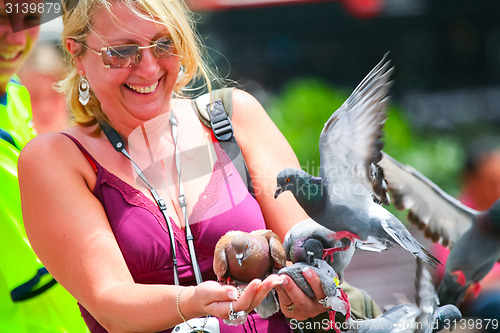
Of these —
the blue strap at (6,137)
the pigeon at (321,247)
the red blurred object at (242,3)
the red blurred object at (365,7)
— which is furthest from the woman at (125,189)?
the red blurred object at (365,7)

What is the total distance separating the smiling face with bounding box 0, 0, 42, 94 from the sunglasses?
59 centimetres

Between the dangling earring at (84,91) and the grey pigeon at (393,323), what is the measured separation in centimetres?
105

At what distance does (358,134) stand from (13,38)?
1.39 metres

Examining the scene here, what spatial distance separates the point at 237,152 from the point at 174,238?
341mm

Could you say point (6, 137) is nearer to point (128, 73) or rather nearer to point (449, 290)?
point (128, 73)

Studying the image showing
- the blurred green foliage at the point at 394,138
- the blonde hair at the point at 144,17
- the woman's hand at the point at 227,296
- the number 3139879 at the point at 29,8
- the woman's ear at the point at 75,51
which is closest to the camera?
the woman's hand at the point at 227,296

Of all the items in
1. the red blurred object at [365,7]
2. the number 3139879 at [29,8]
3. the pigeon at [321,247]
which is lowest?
the pigeon at [321,247]

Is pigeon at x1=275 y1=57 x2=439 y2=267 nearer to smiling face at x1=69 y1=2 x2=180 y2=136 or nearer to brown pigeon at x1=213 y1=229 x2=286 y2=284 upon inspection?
brown pigeon at x1=213 y1=229 x2=286 y2=284

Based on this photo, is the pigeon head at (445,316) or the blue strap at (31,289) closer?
the pigeon head at (445,316)

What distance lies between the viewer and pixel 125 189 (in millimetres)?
1793

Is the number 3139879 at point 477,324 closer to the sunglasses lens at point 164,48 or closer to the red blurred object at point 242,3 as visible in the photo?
the sunglasses lens at point 164,48

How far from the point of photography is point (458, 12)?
7.27 m

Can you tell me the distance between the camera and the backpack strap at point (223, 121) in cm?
190

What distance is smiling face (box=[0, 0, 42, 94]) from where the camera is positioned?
7.06 ft
